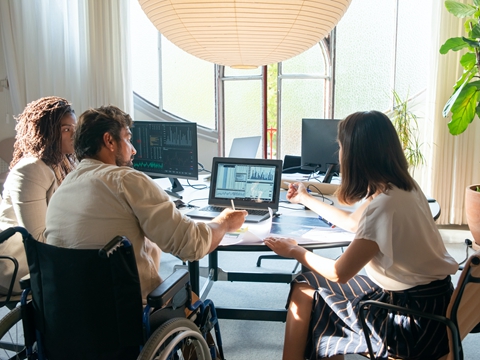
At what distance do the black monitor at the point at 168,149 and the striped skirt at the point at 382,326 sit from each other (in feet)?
4.05

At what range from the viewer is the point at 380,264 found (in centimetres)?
150

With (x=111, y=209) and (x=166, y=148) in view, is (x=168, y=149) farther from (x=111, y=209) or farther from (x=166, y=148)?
(x=111, y=209)

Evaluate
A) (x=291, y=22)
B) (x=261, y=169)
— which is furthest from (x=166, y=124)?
(x=291, y=22)

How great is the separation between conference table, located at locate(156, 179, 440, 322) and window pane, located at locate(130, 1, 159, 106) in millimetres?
2086

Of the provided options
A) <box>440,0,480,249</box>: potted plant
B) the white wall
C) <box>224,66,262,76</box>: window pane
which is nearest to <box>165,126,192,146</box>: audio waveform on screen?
<box>440,0,480,249</box>: potted plant

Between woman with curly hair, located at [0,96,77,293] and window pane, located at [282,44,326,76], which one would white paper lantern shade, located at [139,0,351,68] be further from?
window pane, located at [282,44,326,76]

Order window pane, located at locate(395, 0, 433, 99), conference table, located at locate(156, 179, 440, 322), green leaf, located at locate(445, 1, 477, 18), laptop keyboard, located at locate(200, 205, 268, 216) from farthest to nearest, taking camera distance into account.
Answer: window pane, located at locate(395, 0, 433, 99), green leaf, located at locate(445, 1, 477, 18), laptop keyboard, located at locate(200, 205, 268, 216), conference table, located at locate(156, 179, 440, 322)

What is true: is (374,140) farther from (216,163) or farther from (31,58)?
(31,58)

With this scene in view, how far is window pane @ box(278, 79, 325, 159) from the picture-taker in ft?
Answer: 15.4

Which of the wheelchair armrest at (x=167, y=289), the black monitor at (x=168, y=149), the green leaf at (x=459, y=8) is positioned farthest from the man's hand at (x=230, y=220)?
the green leaf at (x=459, y=8)

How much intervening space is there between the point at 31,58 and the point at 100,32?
636 mm

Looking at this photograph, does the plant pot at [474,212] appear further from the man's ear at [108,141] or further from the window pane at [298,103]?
the man's ear at [108,141]

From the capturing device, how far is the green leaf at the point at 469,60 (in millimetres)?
3578

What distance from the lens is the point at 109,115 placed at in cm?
154
